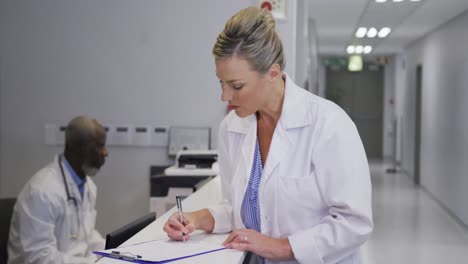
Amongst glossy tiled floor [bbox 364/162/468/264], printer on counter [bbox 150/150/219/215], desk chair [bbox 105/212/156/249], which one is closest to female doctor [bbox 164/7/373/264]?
desk chair [bbox 105/212/156/249]

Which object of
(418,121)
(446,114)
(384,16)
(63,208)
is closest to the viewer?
(63,208)

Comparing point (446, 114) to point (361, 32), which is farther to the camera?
point (361, 32)

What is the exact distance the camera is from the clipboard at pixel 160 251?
163cm

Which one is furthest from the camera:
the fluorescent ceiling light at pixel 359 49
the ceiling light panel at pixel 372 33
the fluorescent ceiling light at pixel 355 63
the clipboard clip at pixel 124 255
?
the fluorescent ceiling light at pixel 355 63

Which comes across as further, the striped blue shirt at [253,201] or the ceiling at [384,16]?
the ceiling at [384,16]

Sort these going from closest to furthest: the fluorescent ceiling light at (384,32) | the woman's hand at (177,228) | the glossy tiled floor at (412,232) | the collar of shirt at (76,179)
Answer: the woman's hand at (177,228) < the collar of shirt at (76,179) < the glossy tiled floor at (412,232) < the fluorescent ceiling light at (384,32)

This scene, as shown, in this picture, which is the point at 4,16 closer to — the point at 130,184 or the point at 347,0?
the point at 130,184

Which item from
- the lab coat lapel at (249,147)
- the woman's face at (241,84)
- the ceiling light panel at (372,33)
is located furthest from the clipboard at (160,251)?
the ceiling light panel at (372,33)

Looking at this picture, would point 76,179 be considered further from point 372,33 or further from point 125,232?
point 372,33

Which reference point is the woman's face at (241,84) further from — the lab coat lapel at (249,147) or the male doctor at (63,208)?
the male doctor at (63,208)

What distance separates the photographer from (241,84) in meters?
1.78

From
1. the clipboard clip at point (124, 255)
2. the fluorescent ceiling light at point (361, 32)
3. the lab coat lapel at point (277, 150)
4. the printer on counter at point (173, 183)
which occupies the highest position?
the fluorescent ceiling light at point (361, 32)

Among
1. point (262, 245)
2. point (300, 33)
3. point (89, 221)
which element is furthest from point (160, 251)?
point (300, 33)

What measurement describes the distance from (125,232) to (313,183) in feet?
2.18
